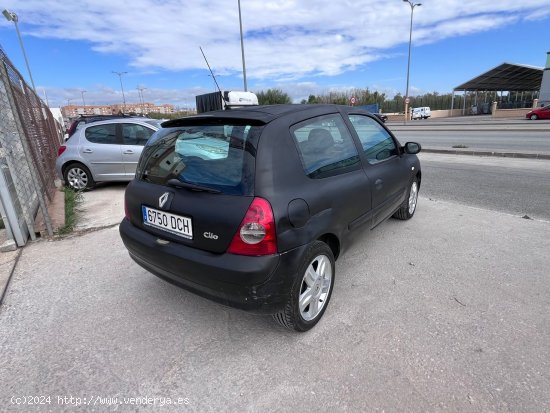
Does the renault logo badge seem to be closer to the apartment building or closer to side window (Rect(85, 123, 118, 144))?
side window (Rect(85, 123, 118, 144))

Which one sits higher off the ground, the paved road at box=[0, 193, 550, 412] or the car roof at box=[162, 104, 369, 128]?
the car roof at box=[162, 104, 369, 128]

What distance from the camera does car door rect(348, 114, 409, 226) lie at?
3.29 metres

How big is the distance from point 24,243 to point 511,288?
213 inches

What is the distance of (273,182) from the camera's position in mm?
2172

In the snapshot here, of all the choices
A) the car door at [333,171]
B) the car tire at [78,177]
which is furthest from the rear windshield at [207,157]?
the car tire at [78,177]

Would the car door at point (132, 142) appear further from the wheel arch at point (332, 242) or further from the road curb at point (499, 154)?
the road curb at point (499, 154)

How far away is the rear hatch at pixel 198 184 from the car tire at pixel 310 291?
57 centimetres

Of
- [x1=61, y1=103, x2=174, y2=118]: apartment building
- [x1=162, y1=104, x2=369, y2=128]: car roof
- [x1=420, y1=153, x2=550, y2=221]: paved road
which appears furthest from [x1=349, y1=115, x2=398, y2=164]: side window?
[x1=61, y1=103, x2=174, y2=118]: apartment building

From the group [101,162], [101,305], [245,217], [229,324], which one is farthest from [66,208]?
[245,217]

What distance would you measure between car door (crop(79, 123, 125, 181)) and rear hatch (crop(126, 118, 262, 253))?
17.0 ft

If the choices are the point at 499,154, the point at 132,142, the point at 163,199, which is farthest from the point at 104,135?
the point at 499,154

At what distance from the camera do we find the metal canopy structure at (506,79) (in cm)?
4559

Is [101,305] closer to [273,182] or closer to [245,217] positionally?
[245,217]

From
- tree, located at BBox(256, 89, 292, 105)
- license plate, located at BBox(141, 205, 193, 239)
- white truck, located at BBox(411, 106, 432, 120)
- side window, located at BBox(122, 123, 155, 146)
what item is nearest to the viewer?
license plate, located at BBox(141, 205, 193, 239)
